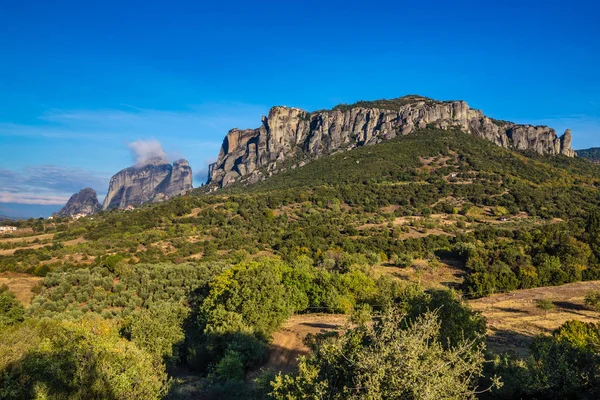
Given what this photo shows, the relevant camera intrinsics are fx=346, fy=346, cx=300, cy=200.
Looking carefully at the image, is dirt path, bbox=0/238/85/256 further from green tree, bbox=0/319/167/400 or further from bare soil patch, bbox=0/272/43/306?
green tree, bbox=0/319/167/400

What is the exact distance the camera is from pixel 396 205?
86.2 m

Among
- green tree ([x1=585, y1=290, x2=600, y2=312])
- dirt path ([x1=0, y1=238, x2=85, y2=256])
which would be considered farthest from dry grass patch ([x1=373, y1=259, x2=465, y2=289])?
dirt path ([x1=0, y1=238, x2=85, y2=256])

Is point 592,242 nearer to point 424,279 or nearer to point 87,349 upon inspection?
point 424,279

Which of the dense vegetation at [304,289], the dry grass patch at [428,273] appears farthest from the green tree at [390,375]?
the dry grass patch at [428,273]

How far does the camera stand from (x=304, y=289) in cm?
2936

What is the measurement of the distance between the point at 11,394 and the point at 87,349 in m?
2.37

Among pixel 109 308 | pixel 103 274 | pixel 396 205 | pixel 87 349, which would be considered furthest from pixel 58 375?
pixel 396 205

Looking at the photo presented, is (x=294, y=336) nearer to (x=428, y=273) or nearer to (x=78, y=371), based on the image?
(x=78, y=371)

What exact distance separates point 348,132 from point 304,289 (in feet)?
465

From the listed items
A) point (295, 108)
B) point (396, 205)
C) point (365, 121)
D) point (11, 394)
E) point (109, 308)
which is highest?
point (295, 108)

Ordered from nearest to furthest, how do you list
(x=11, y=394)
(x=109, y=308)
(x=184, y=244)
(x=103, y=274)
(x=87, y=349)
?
(x=11, y=394)
(x=87, y=349)
(x=109, y=308)
(x=103, y=274)
(x=184, y=244)

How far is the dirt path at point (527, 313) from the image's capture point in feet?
65.9

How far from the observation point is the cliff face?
479ft

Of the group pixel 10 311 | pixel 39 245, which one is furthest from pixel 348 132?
pixel 10 311
